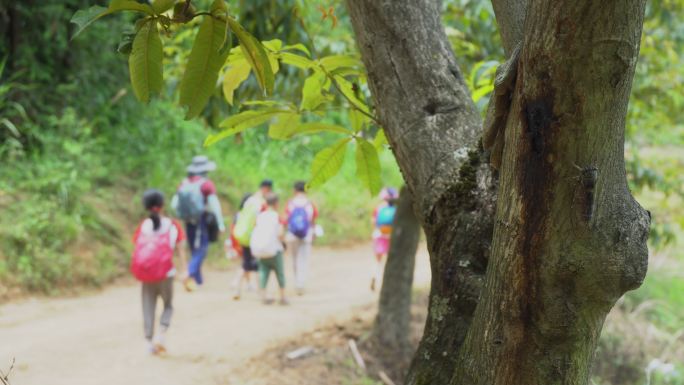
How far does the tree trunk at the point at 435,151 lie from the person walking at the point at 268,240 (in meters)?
5.92

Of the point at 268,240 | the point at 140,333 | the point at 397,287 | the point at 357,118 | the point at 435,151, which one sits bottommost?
the point at 140,333

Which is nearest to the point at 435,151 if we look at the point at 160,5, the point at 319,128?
the point at 319,128

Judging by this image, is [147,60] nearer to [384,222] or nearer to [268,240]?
[268,240]

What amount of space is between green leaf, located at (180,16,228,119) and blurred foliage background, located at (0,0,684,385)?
2.80 m

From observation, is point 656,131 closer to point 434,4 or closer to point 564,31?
point 434,4

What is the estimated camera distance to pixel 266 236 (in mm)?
8078

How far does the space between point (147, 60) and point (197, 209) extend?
7.43m

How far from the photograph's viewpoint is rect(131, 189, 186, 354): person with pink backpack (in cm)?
→ 599

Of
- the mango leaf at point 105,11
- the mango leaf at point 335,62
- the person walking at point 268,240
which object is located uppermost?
the mango leaf at point 335,62

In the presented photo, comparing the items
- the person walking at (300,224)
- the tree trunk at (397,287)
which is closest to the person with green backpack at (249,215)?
the person walking at (300,224)

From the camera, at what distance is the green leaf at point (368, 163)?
244 cm

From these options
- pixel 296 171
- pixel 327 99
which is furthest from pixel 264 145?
pixel 327 99

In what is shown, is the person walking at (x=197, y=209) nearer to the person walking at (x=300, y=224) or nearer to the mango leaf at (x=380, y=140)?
the person walking at (x=300, y=224)

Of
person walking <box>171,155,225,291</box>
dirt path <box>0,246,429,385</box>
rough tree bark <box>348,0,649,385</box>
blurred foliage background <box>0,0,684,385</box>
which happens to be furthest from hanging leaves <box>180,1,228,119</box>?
person walking <box>171,155,225,291</box>
